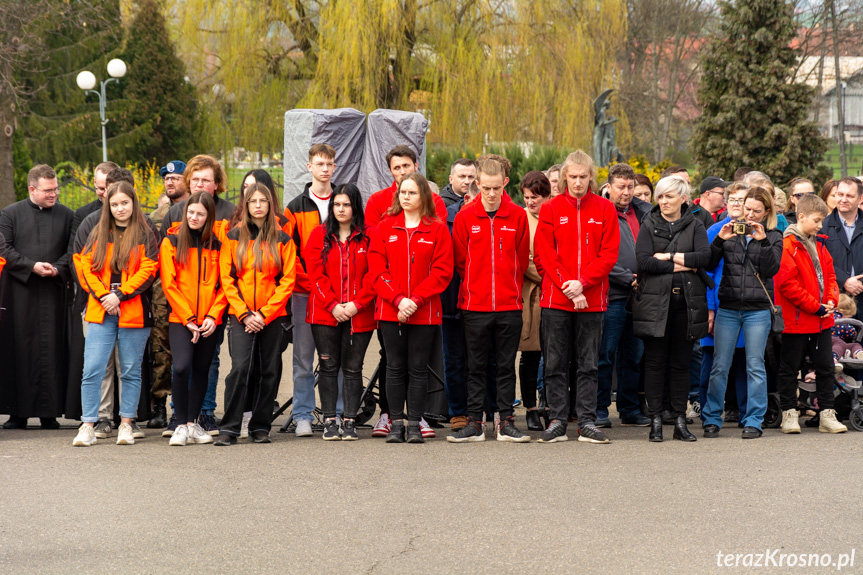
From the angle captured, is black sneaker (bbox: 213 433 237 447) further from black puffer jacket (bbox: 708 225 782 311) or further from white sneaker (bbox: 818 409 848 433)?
white sneaker (bbox: 818 409 848 433)

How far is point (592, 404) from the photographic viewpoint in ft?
24.5

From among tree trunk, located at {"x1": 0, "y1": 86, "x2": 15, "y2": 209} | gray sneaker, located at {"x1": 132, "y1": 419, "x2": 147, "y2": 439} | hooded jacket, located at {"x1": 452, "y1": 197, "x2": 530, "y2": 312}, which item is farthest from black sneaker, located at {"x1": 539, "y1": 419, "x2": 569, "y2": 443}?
tree trunk, located at {"x1": 0, "y1": 86, "x2": 15, "y2": 209}

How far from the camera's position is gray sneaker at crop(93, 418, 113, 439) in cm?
754

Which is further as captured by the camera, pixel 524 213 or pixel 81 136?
pixel 81 136

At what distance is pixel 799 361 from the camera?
26.1 ft

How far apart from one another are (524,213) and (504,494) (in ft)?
8.51

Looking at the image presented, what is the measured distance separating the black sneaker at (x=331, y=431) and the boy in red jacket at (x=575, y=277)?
1.58m

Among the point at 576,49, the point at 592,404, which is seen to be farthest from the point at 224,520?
the point at 576,49

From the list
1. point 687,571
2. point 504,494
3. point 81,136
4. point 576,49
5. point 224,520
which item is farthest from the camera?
point 81,136

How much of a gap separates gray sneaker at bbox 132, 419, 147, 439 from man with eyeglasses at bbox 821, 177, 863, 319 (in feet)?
20.4

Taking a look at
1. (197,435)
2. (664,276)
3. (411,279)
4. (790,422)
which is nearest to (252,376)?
(197,435)

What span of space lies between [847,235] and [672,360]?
268cm

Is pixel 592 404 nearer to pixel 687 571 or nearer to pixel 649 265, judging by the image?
pixel 649 265

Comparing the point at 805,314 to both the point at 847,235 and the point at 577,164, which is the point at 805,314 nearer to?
the point at 847,235
